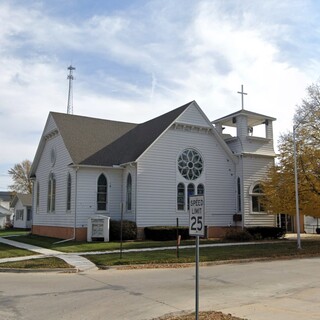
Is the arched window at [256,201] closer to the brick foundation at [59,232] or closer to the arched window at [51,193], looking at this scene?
the brick foundation at [59,232]

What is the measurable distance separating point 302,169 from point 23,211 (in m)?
43.6

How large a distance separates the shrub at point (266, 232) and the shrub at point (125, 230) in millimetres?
8400

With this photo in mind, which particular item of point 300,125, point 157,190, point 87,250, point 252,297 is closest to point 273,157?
point 300,125

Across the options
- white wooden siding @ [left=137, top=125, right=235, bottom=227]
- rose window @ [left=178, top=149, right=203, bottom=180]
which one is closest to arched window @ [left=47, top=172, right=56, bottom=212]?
white wooden siding @ [left=137, top=125, right=235, bottom=227]

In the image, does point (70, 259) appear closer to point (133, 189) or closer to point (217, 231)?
point (133, 189)

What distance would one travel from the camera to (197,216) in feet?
26.1

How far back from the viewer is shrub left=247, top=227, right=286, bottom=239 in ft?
101

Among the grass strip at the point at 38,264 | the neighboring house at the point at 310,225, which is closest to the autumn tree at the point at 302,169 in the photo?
the grass strip at the point at 38,264

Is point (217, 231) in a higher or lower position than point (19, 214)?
lower

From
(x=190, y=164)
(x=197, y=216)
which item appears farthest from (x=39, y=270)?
(x=190, y=164)

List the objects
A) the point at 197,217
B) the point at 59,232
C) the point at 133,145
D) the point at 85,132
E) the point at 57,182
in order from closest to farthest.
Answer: the point at 197,217 < the point at 59,232 < the point at 133,145 < the point at 57,182 < the point at 85,132

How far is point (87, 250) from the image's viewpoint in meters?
22.4

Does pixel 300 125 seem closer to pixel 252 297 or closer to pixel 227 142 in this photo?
pixel 227 142

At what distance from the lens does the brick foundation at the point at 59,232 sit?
28594 millimetres
